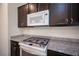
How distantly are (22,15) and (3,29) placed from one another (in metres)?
0.27

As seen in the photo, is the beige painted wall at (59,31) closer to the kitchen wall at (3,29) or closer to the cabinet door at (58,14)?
the cabinet door at (58,14)

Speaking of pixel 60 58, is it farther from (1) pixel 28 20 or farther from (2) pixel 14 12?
(2) pixel 14 12

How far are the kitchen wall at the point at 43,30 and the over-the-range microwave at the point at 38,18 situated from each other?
0.06 m

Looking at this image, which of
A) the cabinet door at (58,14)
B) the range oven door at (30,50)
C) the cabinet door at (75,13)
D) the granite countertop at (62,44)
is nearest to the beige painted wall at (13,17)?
the granite countertop at (62,44)

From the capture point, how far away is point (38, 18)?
147 centimetres

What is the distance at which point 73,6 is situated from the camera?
4.45 ft

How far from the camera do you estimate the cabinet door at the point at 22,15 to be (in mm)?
1437

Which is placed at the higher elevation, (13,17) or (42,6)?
(42,6)

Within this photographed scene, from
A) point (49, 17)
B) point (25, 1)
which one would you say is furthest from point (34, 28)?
point (25, 1)

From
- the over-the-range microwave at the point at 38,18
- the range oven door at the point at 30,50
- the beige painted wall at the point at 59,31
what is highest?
the over-the-range microwave at the point at 38,18

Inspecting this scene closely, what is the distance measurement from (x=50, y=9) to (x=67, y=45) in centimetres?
45

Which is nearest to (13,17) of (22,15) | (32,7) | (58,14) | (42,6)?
(22,15)

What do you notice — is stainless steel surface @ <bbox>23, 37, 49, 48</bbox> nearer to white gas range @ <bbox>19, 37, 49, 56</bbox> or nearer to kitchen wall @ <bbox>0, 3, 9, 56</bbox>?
white gas range @ <bbox>19, 37, 49, 56</bbox>

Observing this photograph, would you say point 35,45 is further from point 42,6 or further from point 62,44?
point 42,6
